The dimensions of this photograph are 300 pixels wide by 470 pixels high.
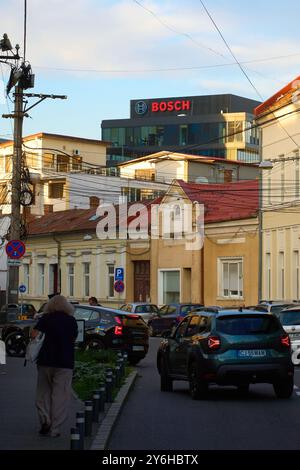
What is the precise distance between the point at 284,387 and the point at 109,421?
5605mm

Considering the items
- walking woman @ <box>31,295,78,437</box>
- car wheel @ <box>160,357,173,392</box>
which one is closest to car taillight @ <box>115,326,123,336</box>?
car wheel @ <box>160,357,173,392</box>

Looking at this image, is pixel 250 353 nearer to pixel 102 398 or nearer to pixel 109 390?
pixel 109 390

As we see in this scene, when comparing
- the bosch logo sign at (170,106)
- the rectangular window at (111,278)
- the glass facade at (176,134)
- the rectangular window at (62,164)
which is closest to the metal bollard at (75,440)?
the rectangular window at (111,278)

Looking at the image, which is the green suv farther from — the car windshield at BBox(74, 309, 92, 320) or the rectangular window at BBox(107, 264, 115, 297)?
the rectangular window at BBox(107, 264, 115, 297)

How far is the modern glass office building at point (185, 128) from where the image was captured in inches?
4978

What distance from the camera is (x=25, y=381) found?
2162 centimetres

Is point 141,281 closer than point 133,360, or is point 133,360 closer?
point 133,360

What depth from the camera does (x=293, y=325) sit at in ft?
96.3

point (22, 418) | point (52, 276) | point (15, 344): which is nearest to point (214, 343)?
point (22, 418)

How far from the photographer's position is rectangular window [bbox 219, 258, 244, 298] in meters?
54.4

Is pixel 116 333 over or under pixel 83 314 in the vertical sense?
under

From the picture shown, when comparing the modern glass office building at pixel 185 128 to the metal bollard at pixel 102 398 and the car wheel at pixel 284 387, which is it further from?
the metal bollard at pixel 102 398

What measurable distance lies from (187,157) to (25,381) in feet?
222

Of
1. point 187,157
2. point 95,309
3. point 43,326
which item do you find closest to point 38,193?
point 187,157
